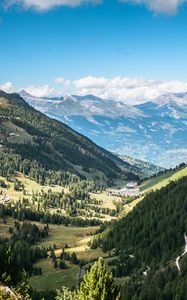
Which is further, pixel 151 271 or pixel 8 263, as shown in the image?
pixel 151 271

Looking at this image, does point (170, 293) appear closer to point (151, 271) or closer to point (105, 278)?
point (151, 271)

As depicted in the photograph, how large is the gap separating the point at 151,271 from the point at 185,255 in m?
15.9

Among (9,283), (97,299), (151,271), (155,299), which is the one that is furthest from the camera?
(151,271)

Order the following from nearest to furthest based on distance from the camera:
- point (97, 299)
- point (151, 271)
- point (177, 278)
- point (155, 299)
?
1. point (97, 299)
2. point (155, 299)
3. point (177, 278)
4. point (151, 271)

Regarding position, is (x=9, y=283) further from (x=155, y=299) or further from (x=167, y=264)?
(x=167, y=264)

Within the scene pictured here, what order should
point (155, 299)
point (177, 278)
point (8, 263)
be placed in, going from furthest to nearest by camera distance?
point (177, 278) → point (155, 299) → point (8, 263)

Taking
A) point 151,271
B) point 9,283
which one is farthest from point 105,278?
point 151,271

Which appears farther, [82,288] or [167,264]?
[167,264]

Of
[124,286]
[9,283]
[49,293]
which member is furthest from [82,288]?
[124,286]

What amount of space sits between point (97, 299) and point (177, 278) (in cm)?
10191

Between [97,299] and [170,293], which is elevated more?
[97,299]

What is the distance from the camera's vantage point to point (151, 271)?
637ft

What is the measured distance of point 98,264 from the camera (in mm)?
81312

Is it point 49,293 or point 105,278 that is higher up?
point 105,278
